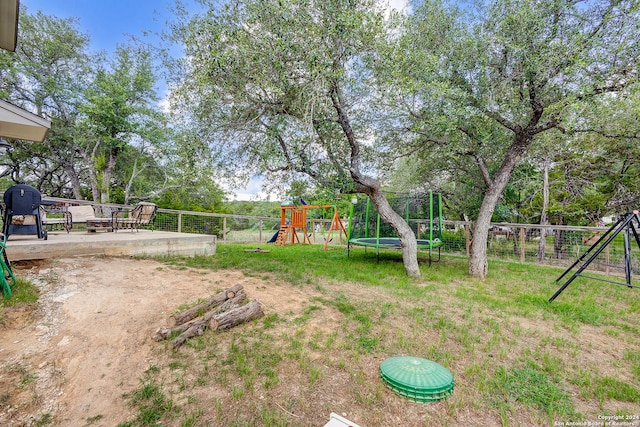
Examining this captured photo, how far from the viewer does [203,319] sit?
277 cm

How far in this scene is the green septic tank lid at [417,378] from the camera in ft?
6.33

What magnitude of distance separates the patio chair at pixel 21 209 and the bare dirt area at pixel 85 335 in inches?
43.4

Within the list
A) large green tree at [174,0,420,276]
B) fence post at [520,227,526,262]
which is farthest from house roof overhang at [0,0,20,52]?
fence post at [520,227,526,262]

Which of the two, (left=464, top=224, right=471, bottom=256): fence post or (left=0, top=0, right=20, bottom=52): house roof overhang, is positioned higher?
(left=0, top=0, right=20, bottom=52): house roof overhang

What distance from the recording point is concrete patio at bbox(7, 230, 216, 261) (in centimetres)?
389

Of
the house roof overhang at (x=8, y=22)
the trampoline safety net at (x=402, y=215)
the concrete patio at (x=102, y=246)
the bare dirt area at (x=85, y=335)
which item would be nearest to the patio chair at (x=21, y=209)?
the concrete patio at (x=102, y=246)

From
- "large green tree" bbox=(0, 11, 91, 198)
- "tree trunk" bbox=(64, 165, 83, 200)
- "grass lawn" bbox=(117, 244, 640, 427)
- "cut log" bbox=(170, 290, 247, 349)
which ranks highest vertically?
"large green tree" bbox=(0, 11, 91, 198)

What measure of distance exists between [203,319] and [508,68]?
620cm

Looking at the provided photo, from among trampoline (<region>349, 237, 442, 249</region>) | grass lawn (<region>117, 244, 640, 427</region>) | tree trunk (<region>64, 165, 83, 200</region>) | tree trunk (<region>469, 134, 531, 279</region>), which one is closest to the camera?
grass lawn (<region>117, 244, 640, 427</region>)

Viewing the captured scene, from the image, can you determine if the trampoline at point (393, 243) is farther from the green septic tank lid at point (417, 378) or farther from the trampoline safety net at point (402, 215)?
the green septic tank lid at point (417, 378)

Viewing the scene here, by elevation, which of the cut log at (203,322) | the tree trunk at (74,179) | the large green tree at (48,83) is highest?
the large green tree at (48,83)

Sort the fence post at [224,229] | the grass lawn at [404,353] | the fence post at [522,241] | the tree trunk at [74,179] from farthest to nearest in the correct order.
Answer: the tree trunk at [74,179] → the fence post at [224,229] → the fence post at [522,241] → the grass lawn at [404,353]

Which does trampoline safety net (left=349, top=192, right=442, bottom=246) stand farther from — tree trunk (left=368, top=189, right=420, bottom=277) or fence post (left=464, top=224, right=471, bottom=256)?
tree trunk (left=368, top=189, right=420, bottom=277)

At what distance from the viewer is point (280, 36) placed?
434 centimetres
